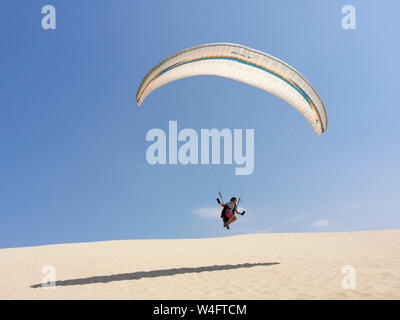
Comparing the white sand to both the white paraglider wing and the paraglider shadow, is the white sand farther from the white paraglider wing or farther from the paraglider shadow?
the white paraglider wing

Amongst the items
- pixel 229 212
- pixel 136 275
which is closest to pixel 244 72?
pixel 229 212

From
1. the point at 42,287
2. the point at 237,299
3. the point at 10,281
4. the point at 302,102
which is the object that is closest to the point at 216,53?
the point at 302,102

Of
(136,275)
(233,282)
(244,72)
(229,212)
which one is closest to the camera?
(233,282)

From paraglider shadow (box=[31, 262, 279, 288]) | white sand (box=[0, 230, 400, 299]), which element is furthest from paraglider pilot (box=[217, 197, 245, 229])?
paraglider shadow (box=[31, 262, 279, 288])

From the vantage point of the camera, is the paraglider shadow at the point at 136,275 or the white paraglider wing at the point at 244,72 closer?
the white paraglider wing at the point at 244,72

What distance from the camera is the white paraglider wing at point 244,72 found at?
36.3 ft

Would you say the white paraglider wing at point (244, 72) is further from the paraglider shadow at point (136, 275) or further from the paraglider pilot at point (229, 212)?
the paraglider shadow at point (136, 275)

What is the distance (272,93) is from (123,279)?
32.6ft

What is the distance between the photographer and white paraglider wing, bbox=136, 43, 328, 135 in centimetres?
1106

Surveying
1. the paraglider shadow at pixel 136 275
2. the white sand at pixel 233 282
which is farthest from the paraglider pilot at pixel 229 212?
the paraglider shadow at pixel 136 275

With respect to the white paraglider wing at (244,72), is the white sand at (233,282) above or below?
below

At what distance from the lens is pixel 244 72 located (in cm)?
1252

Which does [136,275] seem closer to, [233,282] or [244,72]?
[233,282]

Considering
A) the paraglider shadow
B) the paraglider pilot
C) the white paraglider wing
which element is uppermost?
→ the white paraglider wing
